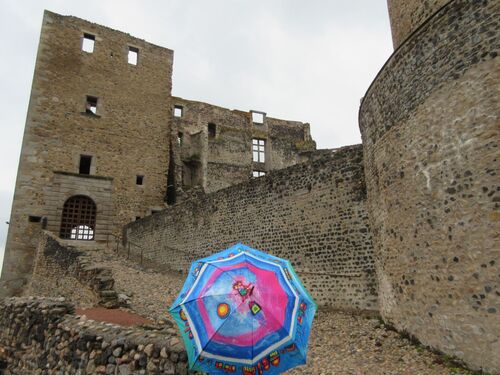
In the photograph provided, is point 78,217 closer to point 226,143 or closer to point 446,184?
point 226,143

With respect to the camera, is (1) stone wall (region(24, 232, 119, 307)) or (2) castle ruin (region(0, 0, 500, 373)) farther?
(1) stone wall (region(24, 232, 119, 307))

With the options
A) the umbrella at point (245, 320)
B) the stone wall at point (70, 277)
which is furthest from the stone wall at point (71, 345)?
the stone wall at point (70, 277)

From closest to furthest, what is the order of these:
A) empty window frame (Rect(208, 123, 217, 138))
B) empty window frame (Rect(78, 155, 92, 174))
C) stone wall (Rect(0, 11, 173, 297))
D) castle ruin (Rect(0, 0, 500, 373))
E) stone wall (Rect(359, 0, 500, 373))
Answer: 1. stone wall (Rect(359, 0, 500, 373))
2. castle ruin (Rect(0, 0, 500, 373))
3. stone wall (Rect(0, 11, 173, 297))
4. empty window frame (Rect(78, 155, 92, 174))
5. empty window frame (Rect(208, 123, 217, 138))

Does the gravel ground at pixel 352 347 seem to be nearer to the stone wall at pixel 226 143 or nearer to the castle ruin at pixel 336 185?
the castle ruin at pixel 336 185

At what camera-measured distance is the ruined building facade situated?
15.0 meters

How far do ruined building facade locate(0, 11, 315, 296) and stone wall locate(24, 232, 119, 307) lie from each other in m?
1.67

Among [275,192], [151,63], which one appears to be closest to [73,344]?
[275,192]

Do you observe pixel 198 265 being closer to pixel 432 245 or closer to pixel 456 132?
pixel 432 245

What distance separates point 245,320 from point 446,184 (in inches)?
135

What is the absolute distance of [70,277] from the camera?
31.7ft

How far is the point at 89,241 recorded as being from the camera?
15734mm

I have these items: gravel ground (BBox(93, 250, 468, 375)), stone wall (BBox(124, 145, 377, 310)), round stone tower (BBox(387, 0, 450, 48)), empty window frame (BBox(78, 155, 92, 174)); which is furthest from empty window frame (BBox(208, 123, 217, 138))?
round stone tower (BBox(387, 0, 450, 48))

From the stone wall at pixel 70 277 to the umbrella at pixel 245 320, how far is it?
16.4 ft

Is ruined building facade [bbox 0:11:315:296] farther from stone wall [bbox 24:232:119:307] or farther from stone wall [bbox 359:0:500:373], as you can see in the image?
stone wall [bbox 359:0:500:373]
